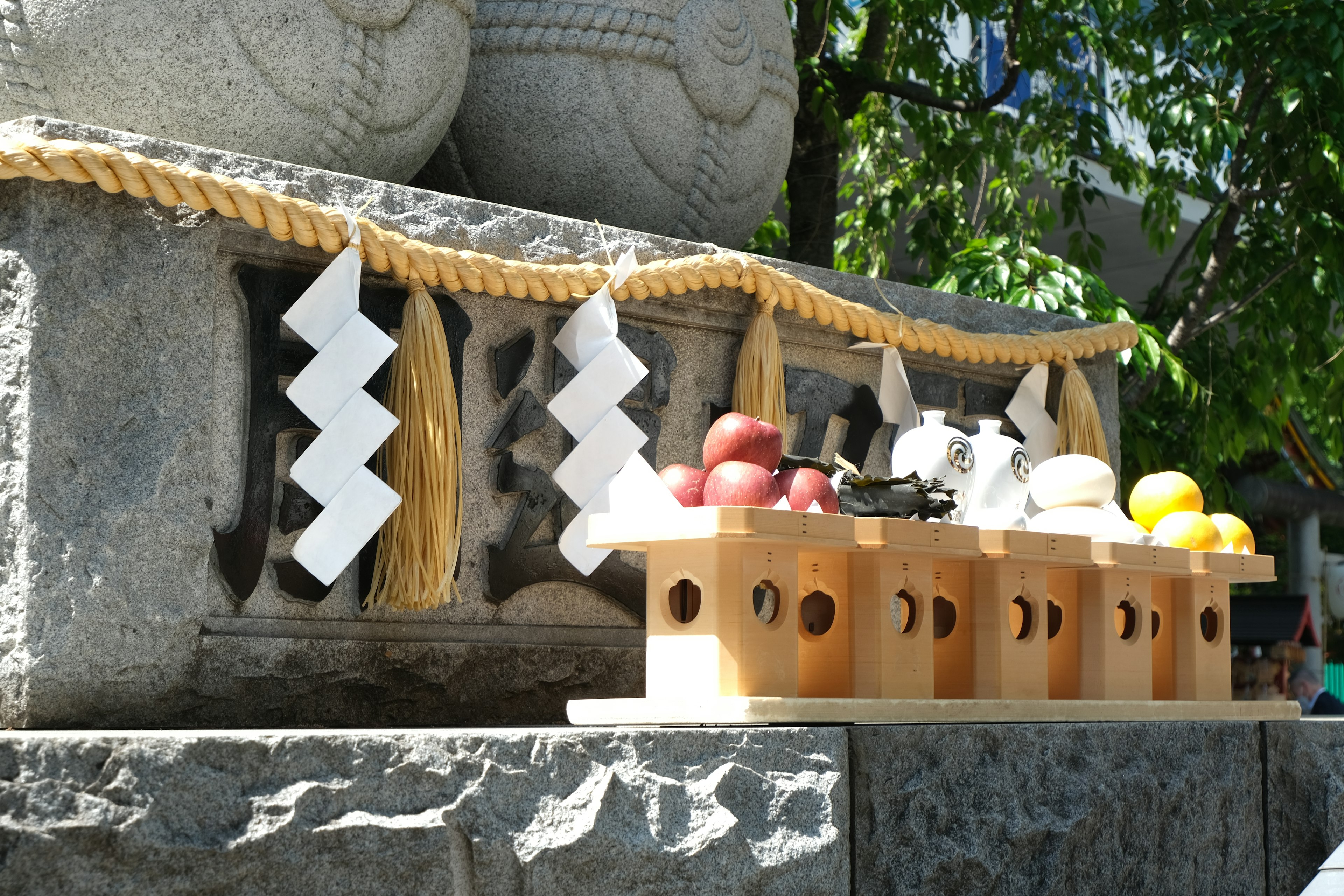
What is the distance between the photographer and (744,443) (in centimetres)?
210

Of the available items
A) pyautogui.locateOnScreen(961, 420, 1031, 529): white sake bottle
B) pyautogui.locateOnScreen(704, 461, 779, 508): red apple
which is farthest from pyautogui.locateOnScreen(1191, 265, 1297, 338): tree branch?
pyautogui.locateOnScreen(704, 461, 779, 508): red apple

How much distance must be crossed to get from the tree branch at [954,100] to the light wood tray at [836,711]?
319cm

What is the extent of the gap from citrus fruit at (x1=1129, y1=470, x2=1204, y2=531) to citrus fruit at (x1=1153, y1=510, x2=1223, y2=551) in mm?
82

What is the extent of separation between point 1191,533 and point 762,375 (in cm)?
83

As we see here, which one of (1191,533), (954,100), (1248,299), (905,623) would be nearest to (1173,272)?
(1248,299)

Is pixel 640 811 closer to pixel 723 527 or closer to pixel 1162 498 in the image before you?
pixel 723 527

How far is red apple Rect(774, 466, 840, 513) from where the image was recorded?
2064mm

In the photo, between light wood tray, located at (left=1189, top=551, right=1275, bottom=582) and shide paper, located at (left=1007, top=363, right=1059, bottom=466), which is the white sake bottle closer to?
light wood tray, located at (left=1189, top=551, right=1275, bottom=582)

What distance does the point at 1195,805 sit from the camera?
7.87 feet

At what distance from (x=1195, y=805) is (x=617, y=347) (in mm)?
1241

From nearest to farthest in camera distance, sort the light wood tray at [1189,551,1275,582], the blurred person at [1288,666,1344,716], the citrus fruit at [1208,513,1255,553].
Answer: the light wood tray at [1189,551,1275,582] → the citrus fruit at [1208,513,1255,553] → the blurred person at [1288,666,1344,716]

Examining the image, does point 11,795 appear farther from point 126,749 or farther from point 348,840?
point 348,840

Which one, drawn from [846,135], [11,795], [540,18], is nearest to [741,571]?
[11,795]

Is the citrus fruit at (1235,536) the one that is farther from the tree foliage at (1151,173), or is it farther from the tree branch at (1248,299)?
the tree branch at (1248,299)
